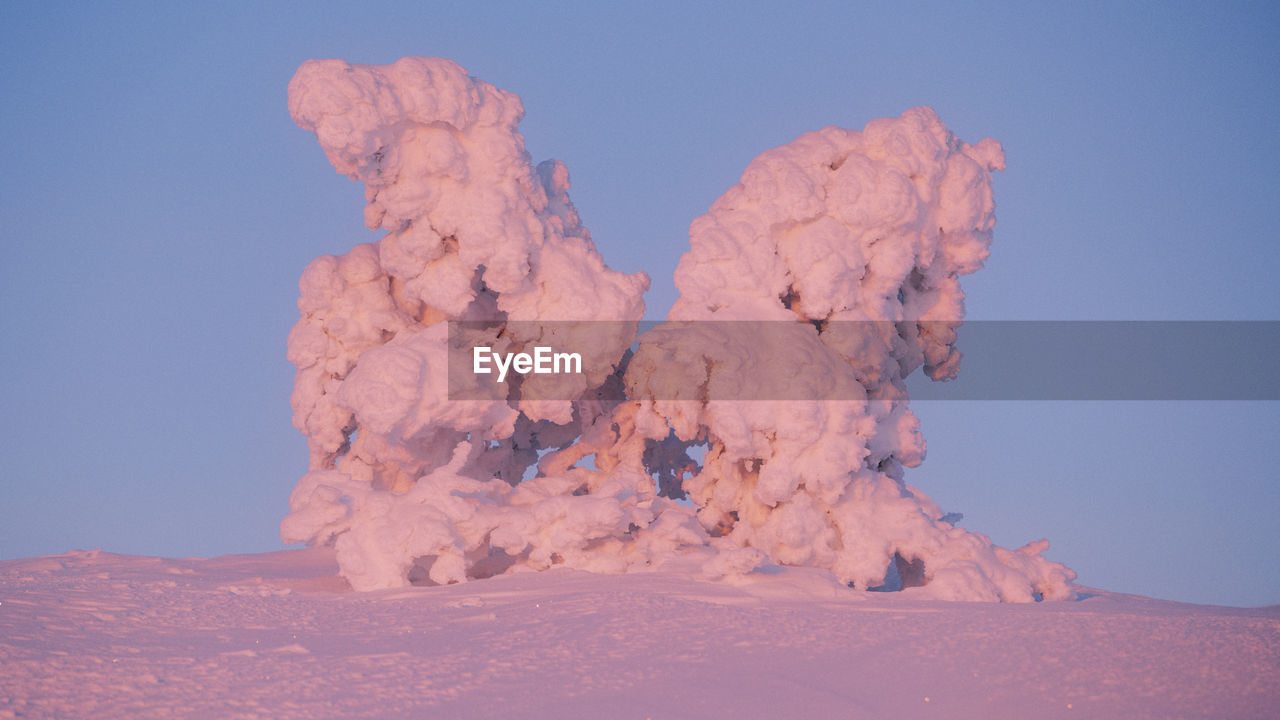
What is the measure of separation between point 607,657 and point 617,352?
166 inches

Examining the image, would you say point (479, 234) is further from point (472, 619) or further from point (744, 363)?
point (472, 619)

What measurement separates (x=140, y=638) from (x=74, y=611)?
72 cm

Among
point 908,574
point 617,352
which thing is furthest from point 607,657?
point 908,574

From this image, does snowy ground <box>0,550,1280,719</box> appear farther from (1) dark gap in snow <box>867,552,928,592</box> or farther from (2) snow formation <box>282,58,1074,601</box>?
(1) dark gap in snow <box>867,552,928,592</box>

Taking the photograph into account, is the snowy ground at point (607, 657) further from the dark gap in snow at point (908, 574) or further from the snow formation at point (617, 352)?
the dark gap in snow at point (908, 574)

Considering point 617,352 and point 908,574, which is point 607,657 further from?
point 908,574

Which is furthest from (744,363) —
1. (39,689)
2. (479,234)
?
(39,689)

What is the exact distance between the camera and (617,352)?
857 cm

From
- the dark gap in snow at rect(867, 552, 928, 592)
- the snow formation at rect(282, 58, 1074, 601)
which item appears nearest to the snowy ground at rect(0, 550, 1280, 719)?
the snow formation at rect(282, 58, 1074, 601)

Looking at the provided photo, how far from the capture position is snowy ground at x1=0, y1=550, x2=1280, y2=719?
3957mm

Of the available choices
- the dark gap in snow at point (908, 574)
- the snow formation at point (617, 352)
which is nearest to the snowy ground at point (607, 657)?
the snow formation at point (617, 352)

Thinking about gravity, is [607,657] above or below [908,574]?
below

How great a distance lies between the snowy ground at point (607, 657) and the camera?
3.96 meters

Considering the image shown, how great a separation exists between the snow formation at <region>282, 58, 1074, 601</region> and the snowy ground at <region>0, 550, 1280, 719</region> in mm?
1447
